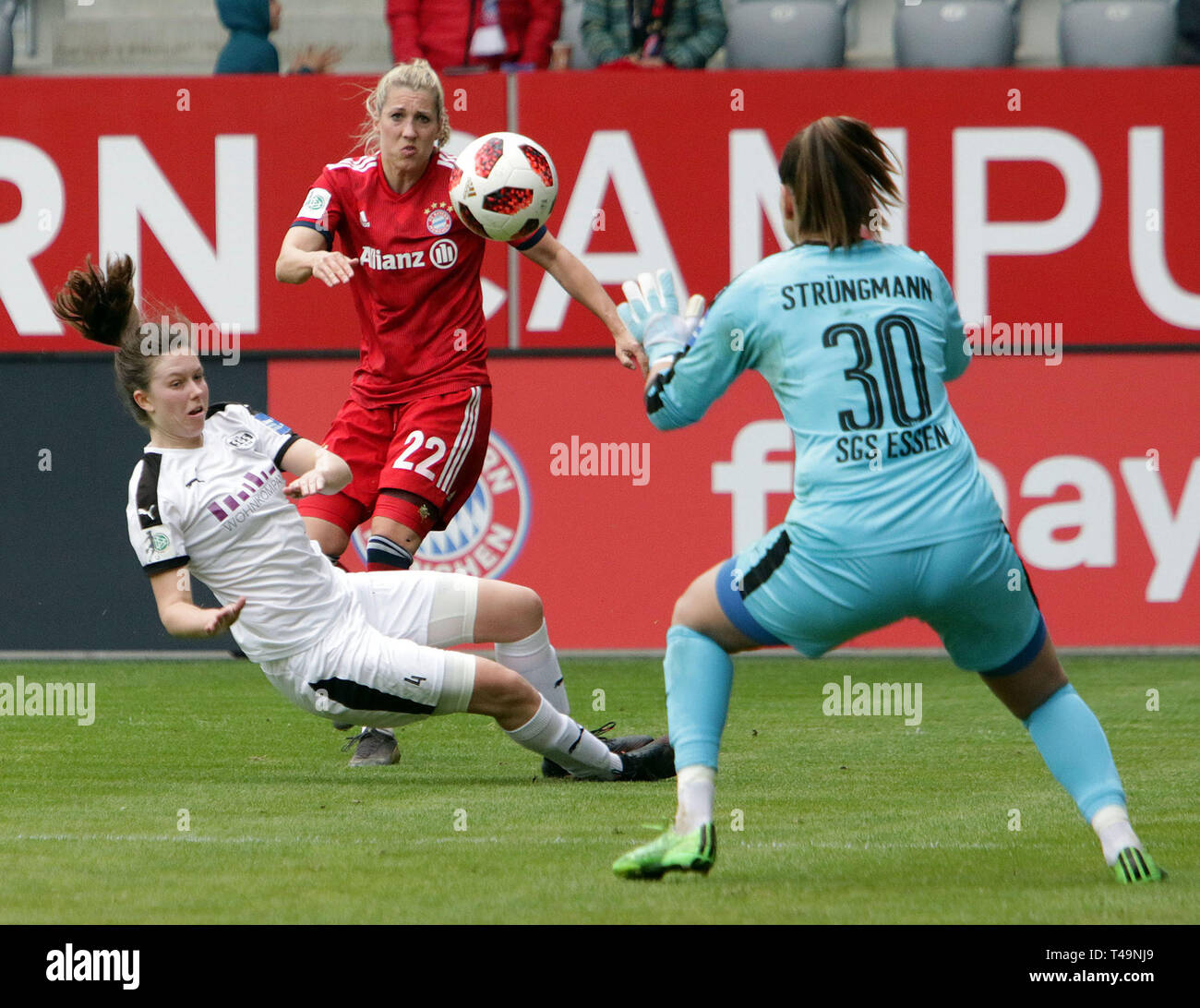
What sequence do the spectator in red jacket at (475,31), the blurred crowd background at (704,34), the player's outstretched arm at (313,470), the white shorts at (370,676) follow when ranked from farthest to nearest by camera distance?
1. the spectator in red jacket at (475,31)
2. the blurred crowd background at (704,34)
3. the white shorts at (370,676)
4. the player's outstretched arm at (313,470)

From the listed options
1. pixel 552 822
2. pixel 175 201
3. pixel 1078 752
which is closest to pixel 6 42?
pixel 175 201

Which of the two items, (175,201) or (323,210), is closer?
(323,210)

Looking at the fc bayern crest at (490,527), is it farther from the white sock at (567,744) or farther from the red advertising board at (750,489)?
the white sock at (567,744)

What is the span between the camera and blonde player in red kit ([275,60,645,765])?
22.4 feet

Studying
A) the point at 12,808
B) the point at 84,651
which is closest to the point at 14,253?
the point at 84,651

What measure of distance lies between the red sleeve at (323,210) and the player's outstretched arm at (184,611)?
6.84ft

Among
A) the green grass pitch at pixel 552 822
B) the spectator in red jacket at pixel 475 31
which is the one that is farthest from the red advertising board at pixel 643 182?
the green grass pitch at pixel 552 822

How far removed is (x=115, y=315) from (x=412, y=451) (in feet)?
5.22

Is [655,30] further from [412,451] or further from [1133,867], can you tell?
[1133,867]

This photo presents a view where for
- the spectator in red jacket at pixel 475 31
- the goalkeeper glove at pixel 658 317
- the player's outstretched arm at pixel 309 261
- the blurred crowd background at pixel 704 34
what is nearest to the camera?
the goalkeeper glove at pixel 658 317

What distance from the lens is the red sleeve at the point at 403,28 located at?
11.6 metres

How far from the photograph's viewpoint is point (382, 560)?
6699 mm

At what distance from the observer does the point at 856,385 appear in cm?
414

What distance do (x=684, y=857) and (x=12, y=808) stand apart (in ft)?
7.89
